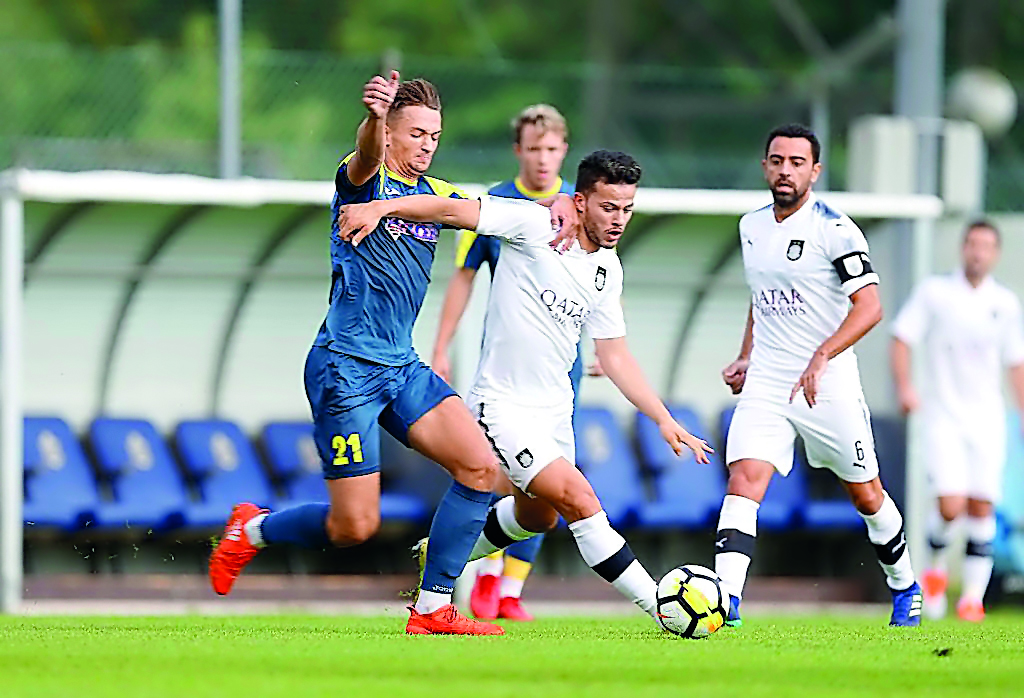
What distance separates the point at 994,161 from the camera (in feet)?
68.1

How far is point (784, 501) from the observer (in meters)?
15.1

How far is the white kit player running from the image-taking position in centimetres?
829

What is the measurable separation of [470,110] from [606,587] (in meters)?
7.24

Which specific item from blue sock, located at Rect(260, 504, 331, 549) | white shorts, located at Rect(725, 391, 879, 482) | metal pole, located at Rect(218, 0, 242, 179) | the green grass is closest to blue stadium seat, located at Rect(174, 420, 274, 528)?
metal pole, located at Rect(218, 0, 242, 179)

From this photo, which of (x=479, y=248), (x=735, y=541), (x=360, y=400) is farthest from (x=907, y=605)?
(x=360, y=400)

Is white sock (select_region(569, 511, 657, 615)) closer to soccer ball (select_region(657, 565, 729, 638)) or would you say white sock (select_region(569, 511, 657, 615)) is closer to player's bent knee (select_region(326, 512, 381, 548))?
soccer ball (select_region(657, 565, 729, 638))

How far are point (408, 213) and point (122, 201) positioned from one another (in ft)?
19.4

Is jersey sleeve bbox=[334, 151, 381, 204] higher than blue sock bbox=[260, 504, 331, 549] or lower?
higher

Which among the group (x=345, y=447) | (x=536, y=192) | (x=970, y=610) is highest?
(x=536, y=192)

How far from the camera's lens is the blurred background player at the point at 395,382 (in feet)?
26.8

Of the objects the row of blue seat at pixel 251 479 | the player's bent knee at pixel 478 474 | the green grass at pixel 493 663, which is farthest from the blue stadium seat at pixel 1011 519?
the player's bent knee at pixel 478 474

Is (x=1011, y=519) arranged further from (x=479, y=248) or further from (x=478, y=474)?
(x=478, y=474)

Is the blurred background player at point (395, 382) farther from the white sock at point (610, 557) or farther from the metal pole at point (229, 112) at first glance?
the metal pole at point (229, 112)

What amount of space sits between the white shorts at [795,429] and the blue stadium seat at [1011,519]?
21.4 feet
